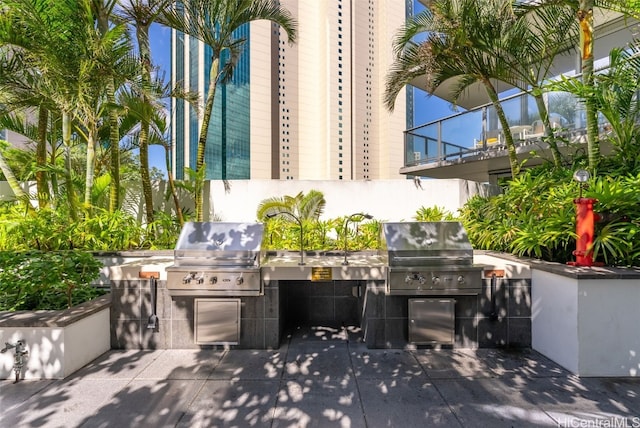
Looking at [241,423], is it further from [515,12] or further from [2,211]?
[515,12]

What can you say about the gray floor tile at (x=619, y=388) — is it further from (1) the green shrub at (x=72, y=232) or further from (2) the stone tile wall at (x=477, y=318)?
(1) the green shrub at (x=72, y=232)

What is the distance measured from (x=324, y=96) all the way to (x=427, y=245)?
4800 cm

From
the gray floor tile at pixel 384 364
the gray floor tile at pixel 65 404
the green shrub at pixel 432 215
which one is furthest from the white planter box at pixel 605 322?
the gray floor tile at pixel 65 404

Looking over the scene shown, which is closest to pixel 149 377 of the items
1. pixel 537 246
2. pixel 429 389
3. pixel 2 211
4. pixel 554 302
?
pixel 429 389

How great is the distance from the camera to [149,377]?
9.61 feet

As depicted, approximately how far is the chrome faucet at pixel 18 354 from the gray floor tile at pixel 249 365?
1691 mm

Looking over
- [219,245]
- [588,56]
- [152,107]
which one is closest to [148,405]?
[219,245]

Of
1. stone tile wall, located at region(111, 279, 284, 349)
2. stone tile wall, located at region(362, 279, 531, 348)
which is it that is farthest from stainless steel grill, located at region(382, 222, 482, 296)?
stone tile wall, located at region(111, 279, 284, 349)

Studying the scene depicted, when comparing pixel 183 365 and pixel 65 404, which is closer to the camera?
pixel 65 404

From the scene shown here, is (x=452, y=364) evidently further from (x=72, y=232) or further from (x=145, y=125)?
(x=145, y=125)

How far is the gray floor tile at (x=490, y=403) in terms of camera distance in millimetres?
2289

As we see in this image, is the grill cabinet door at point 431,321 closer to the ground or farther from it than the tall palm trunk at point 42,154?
closer to the ground

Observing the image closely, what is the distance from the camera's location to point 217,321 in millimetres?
3492

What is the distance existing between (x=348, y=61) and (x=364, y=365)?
50.7m
